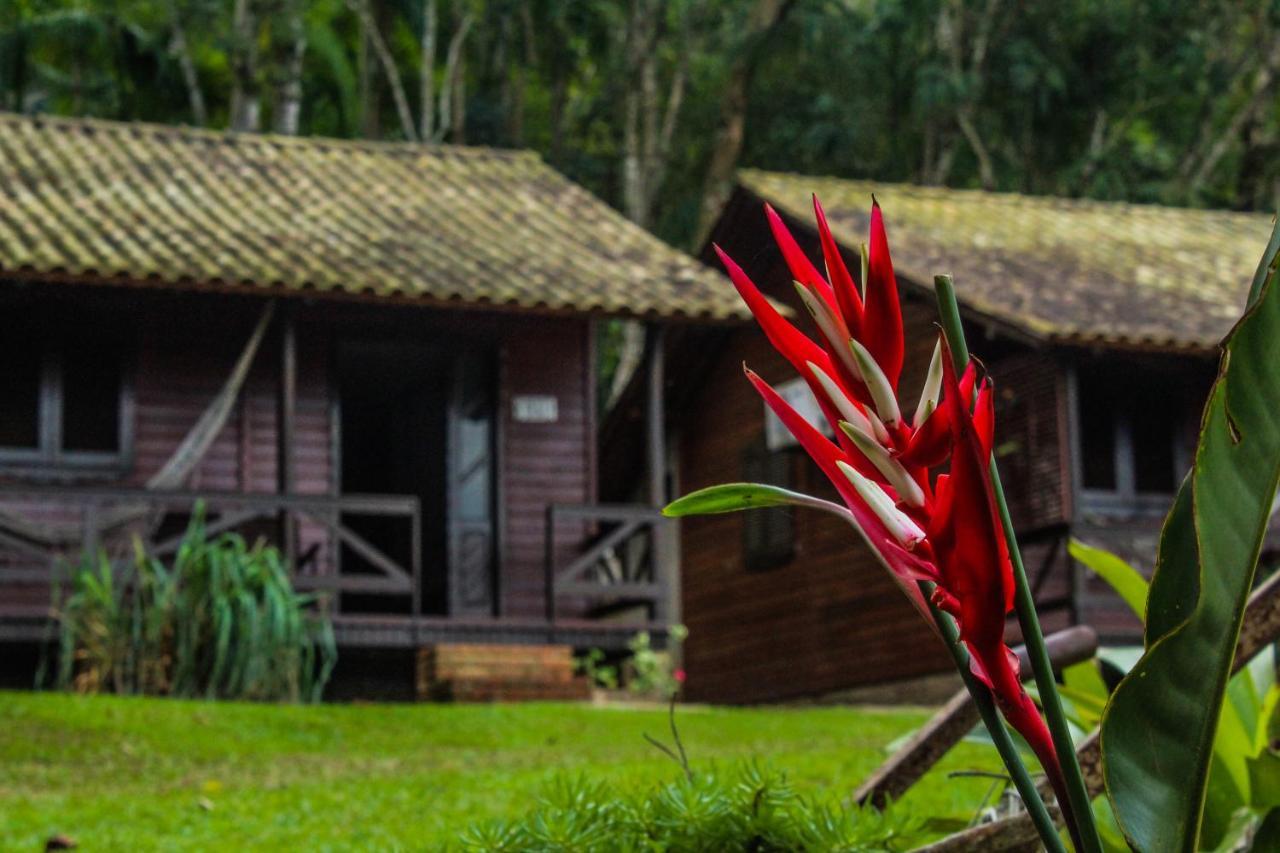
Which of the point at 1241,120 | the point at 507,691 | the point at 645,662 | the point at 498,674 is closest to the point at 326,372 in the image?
the point at 498,674

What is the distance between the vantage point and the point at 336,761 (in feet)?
37.0

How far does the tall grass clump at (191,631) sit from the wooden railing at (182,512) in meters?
0.72

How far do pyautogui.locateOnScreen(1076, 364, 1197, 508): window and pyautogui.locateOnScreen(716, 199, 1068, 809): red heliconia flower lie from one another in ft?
59.1

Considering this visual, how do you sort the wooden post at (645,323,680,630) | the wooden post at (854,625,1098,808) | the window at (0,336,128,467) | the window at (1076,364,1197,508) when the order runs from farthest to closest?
the window at (1076,364,1197,508) < the wooden post at (645,323,680,630) < the window at (0,336,128,467) < the wooden post at (854,625,1098,808)

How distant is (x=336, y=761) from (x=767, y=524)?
36.4 ft

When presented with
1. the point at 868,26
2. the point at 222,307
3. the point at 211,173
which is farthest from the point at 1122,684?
the point at 868,26

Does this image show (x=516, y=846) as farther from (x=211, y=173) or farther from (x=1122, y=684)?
(x=211, y=173)

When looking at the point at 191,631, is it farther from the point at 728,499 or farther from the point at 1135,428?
the point at 728,499

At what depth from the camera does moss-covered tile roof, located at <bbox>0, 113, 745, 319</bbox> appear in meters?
16.4

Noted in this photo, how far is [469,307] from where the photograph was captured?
54.9 ft

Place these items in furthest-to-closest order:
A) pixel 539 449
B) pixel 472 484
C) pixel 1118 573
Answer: pixel 539 449
pixel 472 484
pixel 1118 573

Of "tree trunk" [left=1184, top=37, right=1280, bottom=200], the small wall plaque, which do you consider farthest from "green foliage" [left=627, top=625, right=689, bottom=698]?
"tree trunk" [left=1184, top=37, right=1280, bottom=200]

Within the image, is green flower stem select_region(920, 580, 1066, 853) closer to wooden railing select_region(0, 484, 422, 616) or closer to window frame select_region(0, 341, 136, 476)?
wooden railing select_region(0, 484, 422, 616)

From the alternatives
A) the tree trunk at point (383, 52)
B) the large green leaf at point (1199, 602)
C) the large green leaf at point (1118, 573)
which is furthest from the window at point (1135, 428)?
the large green leaf at point (1199, 602)
